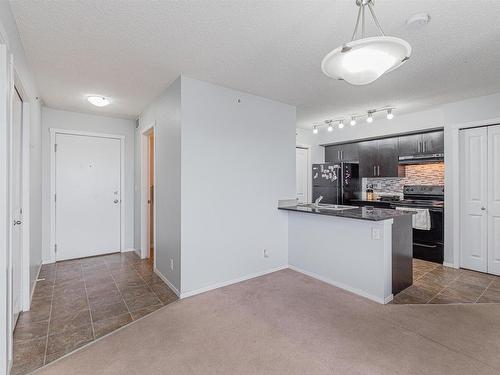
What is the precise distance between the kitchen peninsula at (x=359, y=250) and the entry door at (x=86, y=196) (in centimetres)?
315

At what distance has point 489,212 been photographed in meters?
3.57

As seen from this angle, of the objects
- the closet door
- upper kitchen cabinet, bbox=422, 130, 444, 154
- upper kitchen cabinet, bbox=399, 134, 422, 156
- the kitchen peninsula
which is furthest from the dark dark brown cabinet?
the kitchen peninsula

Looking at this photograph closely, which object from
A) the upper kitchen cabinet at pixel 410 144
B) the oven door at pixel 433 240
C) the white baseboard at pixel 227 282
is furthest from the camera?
the upper kitchen cabinet at pixel 410 144

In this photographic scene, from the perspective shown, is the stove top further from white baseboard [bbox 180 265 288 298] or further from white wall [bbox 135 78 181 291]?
white wall [bbox 135 78 181 291]

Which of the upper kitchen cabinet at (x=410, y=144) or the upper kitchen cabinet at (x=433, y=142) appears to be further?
the upper kitchen cabinet at (x=410, y=144)

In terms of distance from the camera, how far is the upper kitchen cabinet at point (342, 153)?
5527 mm

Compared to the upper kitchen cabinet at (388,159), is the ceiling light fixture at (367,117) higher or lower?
higher

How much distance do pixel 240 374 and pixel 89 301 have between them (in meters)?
1.96

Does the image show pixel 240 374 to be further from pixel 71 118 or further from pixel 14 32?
pixel 71 118

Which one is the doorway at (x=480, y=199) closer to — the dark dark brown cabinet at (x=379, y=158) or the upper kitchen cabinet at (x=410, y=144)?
the upper kitchen cabinet at (x=410, y=144)

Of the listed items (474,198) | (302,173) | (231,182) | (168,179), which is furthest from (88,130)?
(474,198)

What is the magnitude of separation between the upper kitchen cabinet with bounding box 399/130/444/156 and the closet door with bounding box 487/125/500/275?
67 centimetres

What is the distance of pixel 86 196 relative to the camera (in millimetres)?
4371

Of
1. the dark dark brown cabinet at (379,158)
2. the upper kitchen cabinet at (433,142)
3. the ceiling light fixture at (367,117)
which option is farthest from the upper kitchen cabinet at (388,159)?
the ceiling light fixture at (367,117)
